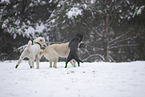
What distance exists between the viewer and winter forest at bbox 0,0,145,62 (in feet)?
41.7

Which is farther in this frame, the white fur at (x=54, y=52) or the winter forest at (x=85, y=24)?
the winter forest at (x=85, y=24)

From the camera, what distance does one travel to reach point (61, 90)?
3373mm

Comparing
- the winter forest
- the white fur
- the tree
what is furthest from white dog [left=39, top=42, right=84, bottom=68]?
the tree

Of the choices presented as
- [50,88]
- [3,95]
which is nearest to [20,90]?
[3,95]

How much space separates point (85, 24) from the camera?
14227mm

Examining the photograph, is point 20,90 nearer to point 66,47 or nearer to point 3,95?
point 3,95

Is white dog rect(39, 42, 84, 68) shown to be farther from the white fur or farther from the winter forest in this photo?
the winter forest

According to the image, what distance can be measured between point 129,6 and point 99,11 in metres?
2.27

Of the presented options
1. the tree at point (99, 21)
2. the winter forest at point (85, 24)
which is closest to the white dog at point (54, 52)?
the winter forest at point (85, 24)

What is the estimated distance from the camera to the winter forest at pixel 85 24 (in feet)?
41.7

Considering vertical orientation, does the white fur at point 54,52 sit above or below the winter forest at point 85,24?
below

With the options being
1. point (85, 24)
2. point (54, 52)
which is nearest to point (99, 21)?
point (85, 24)

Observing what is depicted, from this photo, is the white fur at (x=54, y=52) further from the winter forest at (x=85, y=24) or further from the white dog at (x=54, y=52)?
the winter forest at (x=85, y=24)

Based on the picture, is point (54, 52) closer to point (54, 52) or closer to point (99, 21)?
point (54, 52)
